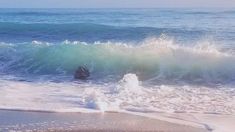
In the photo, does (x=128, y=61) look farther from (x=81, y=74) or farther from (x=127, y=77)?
(x=127, y=77)

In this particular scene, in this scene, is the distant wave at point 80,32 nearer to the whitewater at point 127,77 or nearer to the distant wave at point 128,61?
the whitewater at point 127,77

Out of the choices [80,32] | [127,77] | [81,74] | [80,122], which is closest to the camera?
[80,122]

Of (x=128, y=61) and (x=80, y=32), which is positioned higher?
Answer: (x=80, y=32)

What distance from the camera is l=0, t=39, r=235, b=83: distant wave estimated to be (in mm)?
12969

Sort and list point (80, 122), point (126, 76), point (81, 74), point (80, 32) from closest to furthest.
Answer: point (80, 122) < point (126, 76) < point (81, 74) < point (80, 32)

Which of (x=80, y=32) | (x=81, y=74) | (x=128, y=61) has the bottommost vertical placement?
(x=81, y=74)

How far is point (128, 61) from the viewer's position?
14.6 m

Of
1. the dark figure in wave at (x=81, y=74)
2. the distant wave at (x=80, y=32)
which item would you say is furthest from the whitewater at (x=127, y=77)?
the distant wave at (x=80, y=32)

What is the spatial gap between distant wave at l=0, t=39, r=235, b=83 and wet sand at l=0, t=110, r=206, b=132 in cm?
503

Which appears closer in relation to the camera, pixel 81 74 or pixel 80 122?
pixel 80 122

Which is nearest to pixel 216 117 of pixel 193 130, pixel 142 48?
pixel 193 130

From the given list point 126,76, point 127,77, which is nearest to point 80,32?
point 126,76

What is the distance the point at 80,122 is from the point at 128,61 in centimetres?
752

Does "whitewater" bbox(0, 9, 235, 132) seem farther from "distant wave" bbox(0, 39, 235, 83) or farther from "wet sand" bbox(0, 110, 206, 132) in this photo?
"wet sand" bbox(0, 110, 206, 132)
